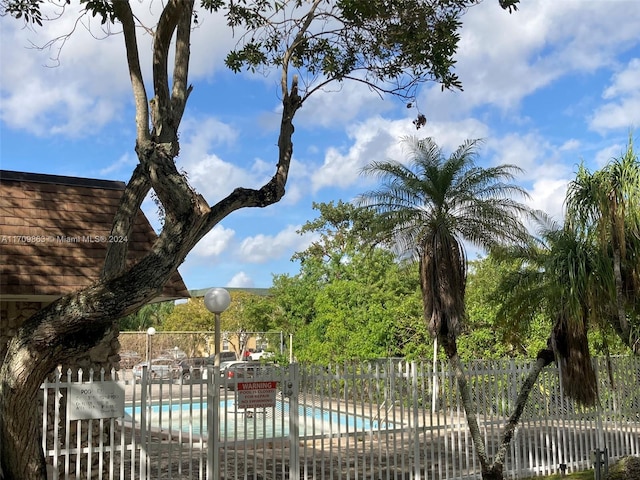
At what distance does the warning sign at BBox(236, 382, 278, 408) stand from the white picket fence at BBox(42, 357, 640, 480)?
0.01 metres

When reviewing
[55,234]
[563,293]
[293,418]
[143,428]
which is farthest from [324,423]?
[55,234]

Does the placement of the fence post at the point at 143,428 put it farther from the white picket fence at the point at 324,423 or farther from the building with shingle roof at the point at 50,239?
the building with shingle roof at the point at 50,239

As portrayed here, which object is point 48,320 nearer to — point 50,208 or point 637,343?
point 50,208

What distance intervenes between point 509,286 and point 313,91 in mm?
5574

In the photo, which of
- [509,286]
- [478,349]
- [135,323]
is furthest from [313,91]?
[135,323]

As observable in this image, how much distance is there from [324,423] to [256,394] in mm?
3132

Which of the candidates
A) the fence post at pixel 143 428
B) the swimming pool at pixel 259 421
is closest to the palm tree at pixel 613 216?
the swimming pool at pixel 259 421

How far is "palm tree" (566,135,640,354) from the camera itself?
9992mm

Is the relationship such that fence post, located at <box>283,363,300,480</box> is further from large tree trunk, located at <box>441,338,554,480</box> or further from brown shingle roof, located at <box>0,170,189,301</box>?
large tree trunk, located at <box>441,338,554,480</box>

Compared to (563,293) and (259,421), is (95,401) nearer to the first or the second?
(563,293)

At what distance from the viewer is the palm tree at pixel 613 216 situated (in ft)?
32.8

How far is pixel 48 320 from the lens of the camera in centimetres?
527

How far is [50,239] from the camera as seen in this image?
8.92 metres

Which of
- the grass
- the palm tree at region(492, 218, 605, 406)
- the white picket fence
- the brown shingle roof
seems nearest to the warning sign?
the white picket fence
